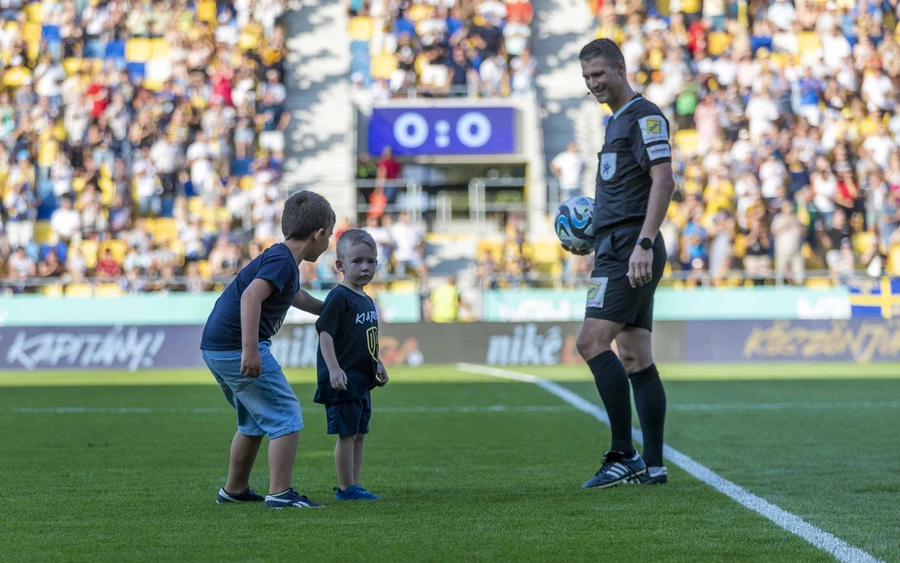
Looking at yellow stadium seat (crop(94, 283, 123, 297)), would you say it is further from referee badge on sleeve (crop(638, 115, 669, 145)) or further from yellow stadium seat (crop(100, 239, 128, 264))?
referee badge on sleeve (crop(638, 115, 669, 145))

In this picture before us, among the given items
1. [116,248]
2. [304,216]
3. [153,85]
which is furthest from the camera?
[153,85]

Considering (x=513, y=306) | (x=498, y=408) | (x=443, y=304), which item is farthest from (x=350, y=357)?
(x=513, y=306)

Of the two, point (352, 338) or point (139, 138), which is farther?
point (139, 138)

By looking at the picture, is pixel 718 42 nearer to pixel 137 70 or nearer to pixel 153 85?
pixel 153 85

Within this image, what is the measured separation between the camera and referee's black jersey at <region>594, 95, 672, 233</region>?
5.88m

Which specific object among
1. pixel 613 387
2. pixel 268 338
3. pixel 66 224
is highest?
pixel 66 224

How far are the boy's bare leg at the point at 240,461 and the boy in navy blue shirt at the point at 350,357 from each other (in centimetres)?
36

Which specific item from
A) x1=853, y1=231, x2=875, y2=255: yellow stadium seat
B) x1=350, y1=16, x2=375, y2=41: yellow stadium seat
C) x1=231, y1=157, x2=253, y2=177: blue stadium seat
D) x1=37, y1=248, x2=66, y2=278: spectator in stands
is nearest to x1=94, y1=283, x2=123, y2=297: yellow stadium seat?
x1=37, y1=248, x2=66, y2=278: spectator in stands

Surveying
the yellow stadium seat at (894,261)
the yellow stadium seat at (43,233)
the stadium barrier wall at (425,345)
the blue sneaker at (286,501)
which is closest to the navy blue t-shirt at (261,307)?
the blue sneaker at (286,501)

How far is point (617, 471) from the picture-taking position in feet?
18.9

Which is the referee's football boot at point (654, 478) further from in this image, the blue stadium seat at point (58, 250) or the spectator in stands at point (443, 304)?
the blue stadium seat at point (58, 250)

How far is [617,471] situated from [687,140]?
18.8 m

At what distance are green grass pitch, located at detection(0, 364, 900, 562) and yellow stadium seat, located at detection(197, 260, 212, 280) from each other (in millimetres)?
9035

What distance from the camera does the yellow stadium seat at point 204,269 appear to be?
20984 millimetres
